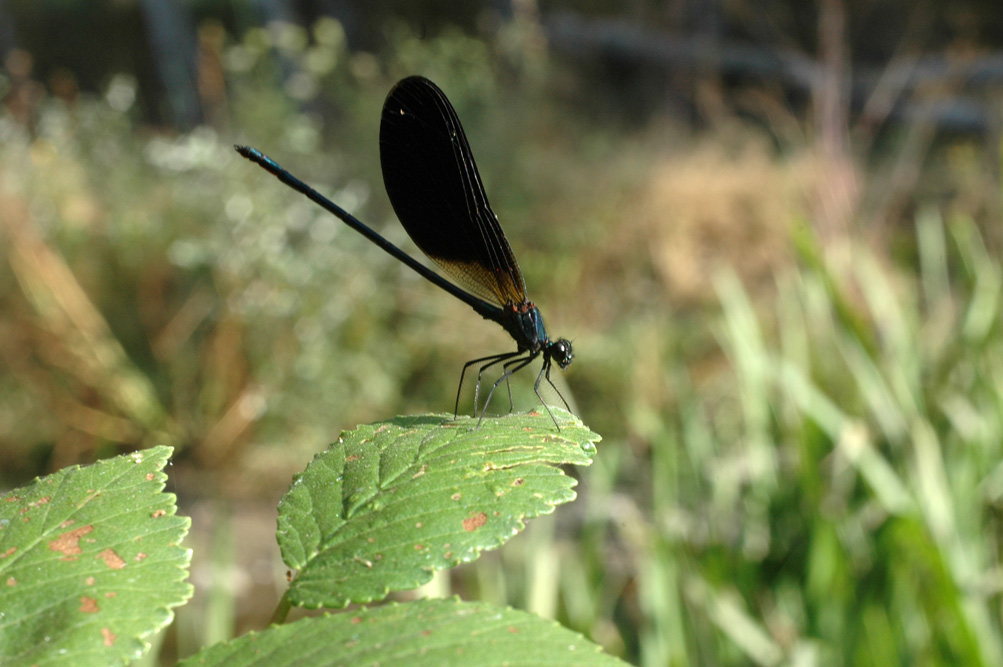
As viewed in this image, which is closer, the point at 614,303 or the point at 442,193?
the point at 442,193

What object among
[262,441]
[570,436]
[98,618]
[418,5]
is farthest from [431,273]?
[418,5]

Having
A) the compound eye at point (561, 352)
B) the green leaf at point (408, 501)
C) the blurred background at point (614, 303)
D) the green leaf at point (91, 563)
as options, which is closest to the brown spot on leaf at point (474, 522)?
the green leaf at point (408, 501)

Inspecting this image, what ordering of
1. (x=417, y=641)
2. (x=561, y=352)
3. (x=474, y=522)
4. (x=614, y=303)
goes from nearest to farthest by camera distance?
1. (x=417, y=641)
2. (x=474, y=522)
3. (x=561, y=352)
4. (x=614, y=303)

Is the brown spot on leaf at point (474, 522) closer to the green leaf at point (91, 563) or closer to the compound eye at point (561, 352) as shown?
the green leaf at point (91, 563)

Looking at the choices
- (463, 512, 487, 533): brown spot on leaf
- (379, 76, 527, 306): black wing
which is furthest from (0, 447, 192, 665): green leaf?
(379, 76, 527, 306): black wing

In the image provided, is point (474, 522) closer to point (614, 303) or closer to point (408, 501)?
point (408, 501)

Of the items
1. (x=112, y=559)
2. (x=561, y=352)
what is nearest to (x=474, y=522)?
(x=112, y=559)

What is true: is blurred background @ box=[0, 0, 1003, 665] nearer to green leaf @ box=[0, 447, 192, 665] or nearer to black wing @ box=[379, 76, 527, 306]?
black wing @ box=[379, 76, 527, 306]
